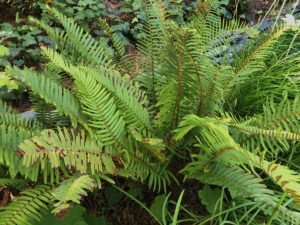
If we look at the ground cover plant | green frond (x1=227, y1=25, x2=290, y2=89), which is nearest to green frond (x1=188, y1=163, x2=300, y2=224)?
the ground cover plant

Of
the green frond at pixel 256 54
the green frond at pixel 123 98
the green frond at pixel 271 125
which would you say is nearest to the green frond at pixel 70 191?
the green frond at pixel 123 98

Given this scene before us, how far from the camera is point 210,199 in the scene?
1909 mm

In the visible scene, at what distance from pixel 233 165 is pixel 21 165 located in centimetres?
89

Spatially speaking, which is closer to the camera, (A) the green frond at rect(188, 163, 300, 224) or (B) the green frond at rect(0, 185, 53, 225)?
(B) the green frond at rect(0, 185, 53, 225)

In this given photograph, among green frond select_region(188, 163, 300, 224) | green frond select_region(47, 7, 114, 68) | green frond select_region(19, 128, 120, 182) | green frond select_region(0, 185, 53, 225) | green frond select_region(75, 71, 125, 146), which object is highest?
green frond select_region(47, 7, 114, 68)

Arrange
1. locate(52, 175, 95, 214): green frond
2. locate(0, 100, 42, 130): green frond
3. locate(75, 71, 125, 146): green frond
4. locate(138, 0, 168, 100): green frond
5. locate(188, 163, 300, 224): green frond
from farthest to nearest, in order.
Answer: locate(138, 0, 168, 100): green frond → locate(0, 100, 42, 130): green frond → locate(75, 71, 125, 146): green frond → locate(188, 163, 300, 224): green frond → locate(52, 175, 95, 214): green frond

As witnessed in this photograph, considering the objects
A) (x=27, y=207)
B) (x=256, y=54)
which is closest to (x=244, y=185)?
(x=256, y=54)

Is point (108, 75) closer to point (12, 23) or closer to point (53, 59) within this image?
point (53, 59)

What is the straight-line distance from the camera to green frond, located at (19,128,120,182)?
1580 mm

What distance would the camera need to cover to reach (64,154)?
5.41ft

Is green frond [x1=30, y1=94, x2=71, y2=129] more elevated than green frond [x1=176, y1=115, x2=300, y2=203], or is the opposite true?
green frond [x1=176, y1=115, x2=300, y2=203]

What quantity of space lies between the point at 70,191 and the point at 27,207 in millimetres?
235

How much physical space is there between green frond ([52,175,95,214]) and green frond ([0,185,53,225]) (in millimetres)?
109

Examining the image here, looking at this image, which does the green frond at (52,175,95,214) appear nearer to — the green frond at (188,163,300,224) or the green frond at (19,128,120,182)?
the green frond at (19,128,120,182)
